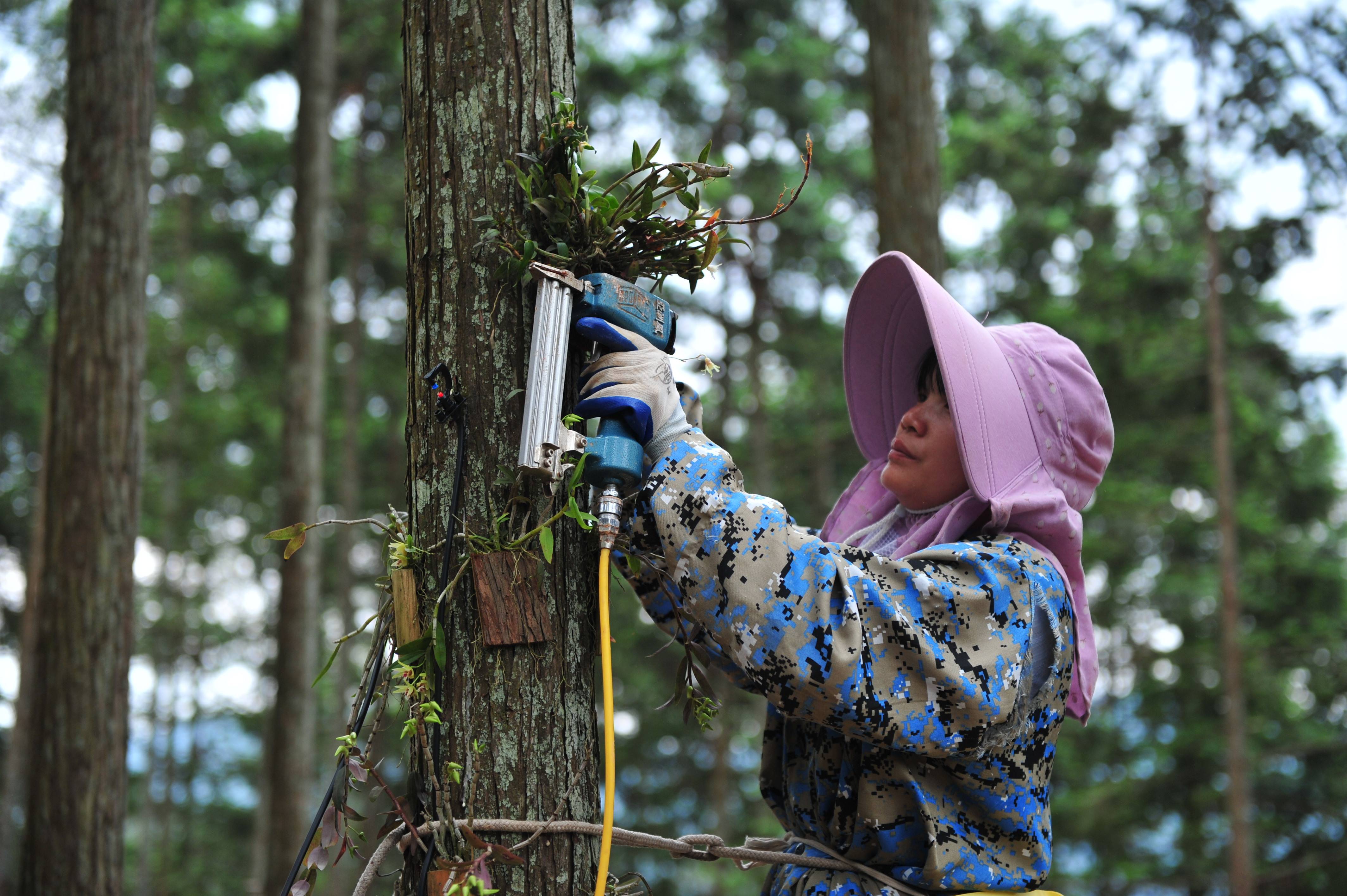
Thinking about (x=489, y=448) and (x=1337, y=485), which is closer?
(x=489, y=448)

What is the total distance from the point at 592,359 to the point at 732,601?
0.52 meters

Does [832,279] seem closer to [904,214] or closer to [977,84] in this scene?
[977,84]

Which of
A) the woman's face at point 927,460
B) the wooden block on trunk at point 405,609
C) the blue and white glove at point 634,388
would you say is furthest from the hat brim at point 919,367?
the wooden block on trunk at point 405,609

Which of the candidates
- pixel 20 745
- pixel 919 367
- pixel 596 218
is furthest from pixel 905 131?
pixel 20 745

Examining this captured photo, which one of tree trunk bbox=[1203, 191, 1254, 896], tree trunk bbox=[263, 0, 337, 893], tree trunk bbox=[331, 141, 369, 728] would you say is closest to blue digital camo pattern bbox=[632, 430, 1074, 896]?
tree trunk bbox=[263, 0, 337, 893]

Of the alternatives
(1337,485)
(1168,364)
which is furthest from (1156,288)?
(1337,485)

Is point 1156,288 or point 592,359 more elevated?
point 1156,288

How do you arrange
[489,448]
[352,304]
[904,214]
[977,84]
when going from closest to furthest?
1. [489,448]
2. [904,214]
3. [352,304]
4. [977,84]

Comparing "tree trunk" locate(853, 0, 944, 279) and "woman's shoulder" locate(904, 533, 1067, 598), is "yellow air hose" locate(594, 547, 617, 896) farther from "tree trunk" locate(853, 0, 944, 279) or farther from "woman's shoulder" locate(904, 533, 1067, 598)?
"tree trunk" locate(853, 0, 944, 279)

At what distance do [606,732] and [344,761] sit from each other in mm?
483

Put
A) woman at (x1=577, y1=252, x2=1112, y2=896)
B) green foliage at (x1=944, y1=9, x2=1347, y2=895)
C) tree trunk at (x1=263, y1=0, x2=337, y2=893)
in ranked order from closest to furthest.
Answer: woman at (x1=577, y1=252, x2=1112, y2=896)
tree trunk at (x1=263, y1=0, x2=337, y2=893)
green foliage at (x1=944, y1=9, x2=1347, y2=895)

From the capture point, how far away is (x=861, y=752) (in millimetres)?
1967

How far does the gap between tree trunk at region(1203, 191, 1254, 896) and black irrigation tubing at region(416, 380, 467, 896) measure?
30.4 ft

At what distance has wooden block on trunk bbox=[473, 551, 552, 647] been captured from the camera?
1773 mm
